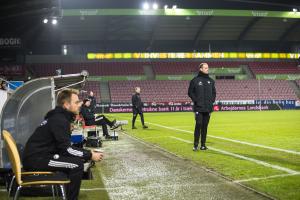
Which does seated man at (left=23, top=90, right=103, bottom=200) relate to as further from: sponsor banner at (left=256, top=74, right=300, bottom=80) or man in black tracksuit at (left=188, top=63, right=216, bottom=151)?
sponsor banner at (left=256, top=74, right=300, bottom=80)

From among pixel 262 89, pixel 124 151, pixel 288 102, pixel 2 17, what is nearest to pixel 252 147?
pixel 124 151

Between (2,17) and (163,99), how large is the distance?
31.2 meters

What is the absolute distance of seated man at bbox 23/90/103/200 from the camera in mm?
4844

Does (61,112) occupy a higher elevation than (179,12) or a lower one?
lower

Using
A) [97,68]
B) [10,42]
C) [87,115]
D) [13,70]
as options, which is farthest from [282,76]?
[87,115]

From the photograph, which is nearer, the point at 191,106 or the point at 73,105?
the point at 73,105

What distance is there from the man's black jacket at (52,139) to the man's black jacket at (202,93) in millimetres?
6090

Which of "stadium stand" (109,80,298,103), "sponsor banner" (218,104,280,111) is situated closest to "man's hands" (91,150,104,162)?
"sponsor banner" (218,104,280,111)

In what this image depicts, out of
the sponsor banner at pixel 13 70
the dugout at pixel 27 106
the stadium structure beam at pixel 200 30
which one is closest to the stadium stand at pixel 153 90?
the stadium structure beam at pixel 200 30

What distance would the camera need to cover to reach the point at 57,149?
5020 mm

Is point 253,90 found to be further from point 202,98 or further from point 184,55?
point 202,98

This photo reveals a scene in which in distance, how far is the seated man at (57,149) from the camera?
191 inches

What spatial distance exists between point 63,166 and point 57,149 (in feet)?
0.85

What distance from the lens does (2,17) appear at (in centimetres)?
2316
